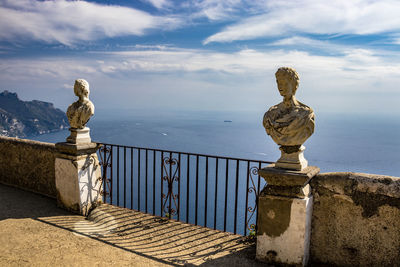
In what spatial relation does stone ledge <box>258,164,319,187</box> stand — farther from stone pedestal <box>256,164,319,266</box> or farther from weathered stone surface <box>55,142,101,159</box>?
weathered stone surface <box>55,142,101,159</box>

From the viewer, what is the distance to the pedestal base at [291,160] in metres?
3.13

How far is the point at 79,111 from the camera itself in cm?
477

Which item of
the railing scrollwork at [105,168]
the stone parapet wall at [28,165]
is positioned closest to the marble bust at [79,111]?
the railing scrollwork at [105,168]

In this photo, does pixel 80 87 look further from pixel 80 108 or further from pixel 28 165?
pixel 28 165

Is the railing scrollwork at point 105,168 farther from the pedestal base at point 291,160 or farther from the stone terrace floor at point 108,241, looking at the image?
the pedestal base at point 291,160

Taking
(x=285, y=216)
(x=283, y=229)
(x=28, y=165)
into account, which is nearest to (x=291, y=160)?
(x=285, y=216)

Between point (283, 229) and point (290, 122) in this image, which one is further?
point (283, 229)

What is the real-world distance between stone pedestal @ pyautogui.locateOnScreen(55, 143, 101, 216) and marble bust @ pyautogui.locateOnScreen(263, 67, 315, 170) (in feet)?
11.0

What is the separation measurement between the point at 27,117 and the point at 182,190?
83.2 metres

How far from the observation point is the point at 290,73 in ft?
9.98

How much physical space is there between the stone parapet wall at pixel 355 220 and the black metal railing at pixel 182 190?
85 cm

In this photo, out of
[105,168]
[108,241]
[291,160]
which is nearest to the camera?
[291,160]

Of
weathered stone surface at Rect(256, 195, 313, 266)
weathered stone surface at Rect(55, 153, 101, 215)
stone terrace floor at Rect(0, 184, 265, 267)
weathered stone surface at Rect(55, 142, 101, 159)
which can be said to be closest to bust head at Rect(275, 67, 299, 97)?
weathered stone surface at Rect(256, 195, 313, 266)

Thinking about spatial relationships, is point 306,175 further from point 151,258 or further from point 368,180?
point 151,258
